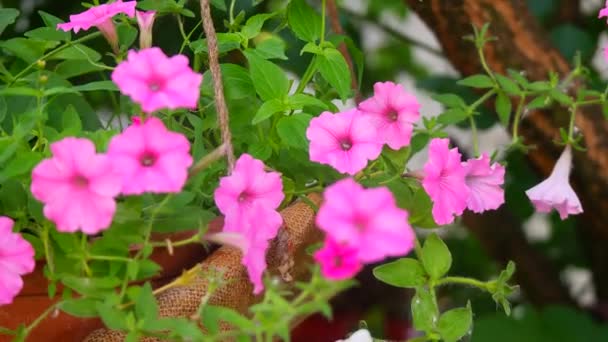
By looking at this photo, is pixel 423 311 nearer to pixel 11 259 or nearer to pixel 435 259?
pixel 435 259

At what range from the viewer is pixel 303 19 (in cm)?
63

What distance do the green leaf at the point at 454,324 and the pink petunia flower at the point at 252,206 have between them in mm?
124

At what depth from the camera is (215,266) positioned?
1.79 ft

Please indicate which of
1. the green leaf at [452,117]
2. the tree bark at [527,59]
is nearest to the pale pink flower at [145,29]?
the green leaf at [452,117]

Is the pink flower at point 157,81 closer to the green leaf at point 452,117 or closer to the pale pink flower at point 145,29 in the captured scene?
the pale pink flower at point 145,29

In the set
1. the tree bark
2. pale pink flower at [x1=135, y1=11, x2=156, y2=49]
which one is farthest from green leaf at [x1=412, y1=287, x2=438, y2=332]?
the tree bark

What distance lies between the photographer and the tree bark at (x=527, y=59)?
89cm

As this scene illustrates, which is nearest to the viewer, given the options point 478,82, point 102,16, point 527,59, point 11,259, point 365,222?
point 365,222

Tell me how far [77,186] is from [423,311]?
0.76ft

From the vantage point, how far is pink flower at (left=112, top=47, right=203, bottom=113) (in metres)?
0.42

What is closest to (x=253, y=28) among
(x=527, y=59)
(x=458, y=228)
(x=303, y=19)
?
(x=303, y=19)

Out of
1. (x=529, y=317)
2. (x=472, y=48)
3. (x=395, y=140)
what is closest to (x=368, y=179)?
(x=395, y=140)

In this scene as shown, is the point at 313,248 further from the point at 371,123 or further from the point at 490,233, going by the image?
the point at 490,233

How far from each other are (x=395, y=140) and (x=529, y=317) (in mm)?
818
